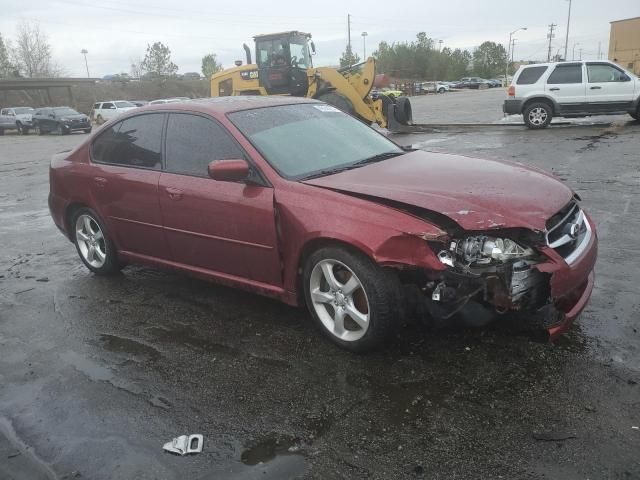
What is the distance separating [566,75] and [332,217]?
1483cm

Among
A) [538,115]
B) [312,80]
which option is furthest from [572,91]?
[312,80]

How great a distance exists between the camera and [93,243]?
5297 millimetres

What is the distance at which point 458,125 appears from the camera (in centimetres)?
1895

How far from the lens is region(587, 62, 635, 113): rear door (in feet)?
50.2

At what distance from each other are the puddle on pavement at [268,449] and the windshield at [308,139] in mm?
1737

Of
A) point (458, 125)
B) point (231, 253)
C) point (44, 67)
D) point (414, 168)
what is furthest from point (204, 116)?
point (44, 67)

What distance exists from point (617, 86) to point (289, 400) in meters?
15.8

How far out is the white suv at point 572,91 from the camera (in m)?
15.3

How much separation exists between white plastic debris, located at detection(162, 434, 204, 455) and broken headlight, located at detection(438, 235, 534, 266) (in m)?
1.60

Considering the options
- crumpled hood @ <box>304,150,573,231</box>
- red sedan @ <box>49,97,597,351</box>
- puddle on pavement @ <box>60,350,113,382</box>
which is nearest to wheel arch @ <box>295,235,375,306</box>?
red sedan @ <box>49,97,597,351</box>

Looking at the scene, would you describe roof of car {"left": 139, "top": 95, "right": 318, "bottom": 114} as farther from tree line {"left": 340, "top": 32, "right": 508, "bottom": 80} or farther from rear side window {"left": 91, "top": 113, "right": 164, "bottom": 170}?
tree line {"left": 340, "top": 32, "right": 508, "bottom": 80}

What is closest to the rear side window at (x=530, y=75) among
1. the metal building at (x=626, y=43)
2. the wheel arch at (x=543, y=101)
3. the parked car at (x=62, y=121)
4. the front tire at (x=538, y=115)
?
the wheel arch at (x=543, y=101)

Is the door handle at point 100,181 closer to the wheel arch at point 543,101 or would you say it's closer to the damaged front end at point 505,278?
the damaged front end at point 505,278

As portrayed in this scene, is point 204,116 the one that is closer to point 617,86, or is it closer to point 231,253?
point 231,253
